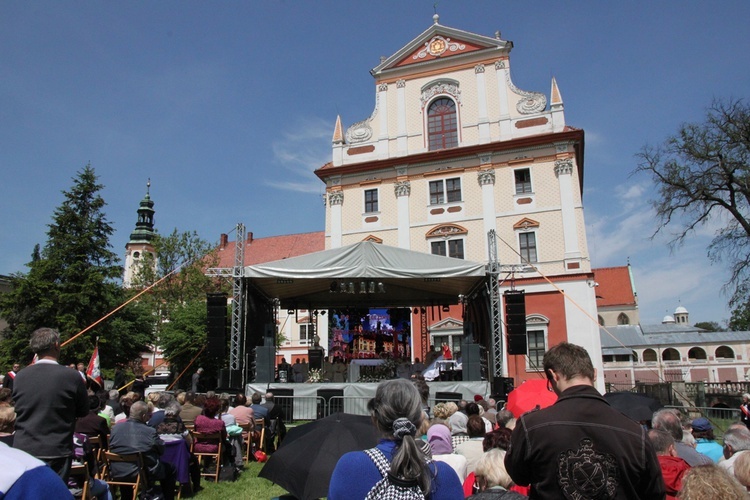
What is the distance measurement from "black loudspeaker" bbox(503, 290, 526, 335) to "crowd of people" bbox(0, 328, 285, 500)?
6.52 metres

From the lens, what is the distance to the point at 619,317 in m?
58.3

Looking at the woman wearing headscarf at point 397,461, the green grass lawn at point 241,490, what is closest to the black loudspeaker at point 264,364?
the green grass lawn at point 241,490

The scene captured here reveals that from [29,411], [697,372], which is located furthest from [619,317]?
[29,411]

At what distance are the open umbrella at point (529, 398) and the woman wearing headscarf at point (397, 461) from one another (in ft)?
14.3

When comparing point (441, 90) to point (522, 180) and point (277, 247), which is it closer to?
point (522, 180)

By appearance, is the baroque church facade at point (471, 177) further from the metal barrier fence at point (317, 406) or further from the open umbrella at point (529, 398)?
the open umbrella at point (529, 398)

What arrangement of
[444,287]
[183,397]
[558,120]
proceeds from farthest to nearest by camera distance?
1. [558,120]
2. [444,287]
3. [183,397]

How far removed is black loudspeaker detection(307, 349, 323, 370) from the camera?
1619 cm

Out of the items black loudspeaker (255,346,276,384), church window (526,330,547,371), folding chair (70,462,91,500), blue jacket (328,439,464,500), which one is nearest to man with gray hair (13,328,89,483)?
folding chair (70,462,91,500)

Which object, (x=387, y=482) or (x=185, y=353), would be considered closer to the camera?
(x=387, y=482)

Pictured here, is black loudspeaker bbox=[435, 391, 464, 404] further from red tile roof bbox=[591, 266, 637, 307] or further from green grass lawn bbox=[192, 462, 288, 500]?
red tile roof bbox=[591, 266, 637, 307]

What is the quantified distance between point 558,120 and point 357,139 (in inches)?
368

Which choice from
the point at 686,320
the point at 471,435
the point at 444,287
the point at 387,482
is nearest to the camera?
the point at 387,482

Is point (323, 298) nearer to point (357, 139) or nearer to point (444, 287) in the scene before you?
point (444, 287)
